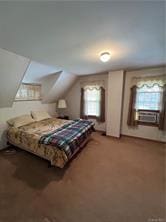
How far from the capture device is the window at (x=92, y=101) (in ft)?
14.6

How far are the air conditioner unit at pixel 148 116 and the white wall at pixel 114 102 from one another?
25.3 inches

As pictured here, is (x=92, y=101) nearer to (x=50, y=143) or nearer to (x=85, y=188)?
→ (x=50, y=143)

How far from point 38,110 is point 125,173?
3.40 meters

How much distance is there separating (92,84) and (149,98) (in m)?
2.02

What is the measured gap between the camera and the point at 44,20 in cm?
138

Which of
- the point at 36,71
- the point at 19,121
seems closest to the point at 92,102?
the point at 36,71

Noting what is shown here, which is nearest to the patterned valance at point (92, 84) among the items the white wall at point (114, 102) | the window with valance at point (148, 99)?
the white wall at point (114, 102)

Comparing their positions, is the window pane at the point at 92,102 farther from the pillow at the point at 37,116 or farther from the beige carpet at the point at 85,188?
the beige carpet at the point at 85,188

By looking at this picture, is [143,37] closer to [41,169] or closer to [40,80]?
[41,169]

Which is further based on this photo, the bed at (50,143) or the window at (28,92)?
the window at (28,92)

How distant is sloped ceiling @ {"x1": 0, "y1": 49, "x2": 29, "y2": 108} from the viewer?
218 cm

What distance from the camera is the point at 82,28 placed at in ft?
5.05

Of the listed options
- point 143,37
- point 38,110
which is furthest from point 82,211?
point 38,110

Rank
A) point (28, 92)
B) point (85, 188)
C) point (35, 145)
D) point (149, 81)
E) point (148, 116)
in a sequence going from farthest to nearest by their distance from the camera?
point (28, 92), point (148, 116), point (149, 81), point (35, 145), point (85, 188)
